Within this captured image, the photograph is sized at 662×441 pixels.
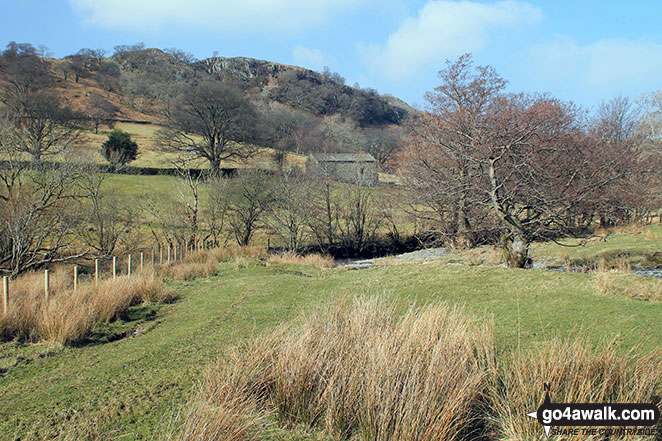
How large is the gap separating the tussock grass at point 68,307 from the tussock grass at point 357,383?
16.7 feet

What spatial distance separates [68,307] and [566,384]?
30.5 feet

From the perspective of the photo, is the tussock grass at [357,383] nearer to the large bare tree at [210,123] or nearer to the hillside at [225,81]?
the hillside at [225,81]

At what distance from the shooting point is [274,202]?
111 ft

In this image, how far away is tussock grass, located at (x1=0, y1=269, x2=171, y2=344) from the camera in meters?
8.54

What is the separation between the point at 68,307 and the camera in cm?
920

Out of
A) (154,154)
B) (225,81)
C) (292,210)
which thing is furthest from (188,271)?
(225,81)

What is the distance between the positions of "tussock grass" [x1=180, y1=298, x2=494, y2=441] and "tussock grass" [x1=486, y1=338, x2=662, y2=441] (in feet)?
0.98

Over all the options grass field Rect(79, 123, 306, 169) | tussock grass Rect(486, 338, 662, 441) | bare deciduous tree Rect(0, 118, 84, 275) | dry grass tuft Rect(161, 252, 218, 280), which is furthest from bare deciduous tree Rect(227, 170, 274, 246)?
tussock grass Rect(486, 338, 662, 441)

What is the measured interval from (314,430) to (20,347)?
675 cm

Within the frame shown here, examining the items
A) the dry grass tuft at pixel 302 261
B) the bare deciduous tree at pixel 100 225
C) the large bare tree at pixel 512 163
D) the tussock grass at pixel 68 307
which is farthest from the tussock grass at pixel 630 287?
the bare deciduous tree at pixel 100 225

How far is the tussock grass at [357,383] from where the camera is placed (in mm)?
3926

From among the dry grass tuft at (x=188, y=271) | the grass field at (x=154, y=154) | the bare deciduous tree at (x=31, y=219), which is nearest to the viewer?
the bare deciduous tree at (x=31, y=219)

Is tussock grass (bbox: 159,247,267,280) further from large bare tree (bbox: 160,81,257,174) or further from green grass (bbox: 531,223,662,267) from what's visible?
large bare tree (bbox: 160,81,257,174)

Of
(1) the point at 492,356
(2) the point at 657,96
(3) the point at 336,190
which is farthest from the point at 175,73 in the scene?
(1) the point at 492,356
